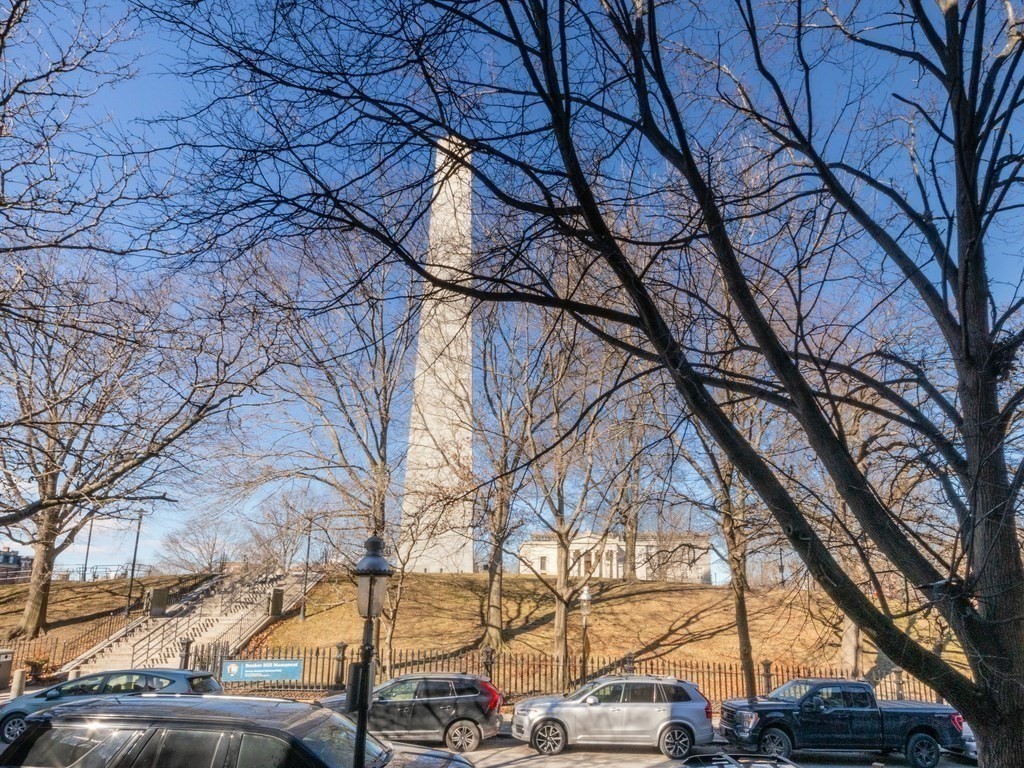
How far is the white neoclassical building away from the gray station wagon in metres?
8.33

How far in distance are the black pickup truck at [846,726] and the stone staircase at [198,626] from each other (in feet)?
52.7

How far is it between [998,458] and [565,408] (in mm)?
14492

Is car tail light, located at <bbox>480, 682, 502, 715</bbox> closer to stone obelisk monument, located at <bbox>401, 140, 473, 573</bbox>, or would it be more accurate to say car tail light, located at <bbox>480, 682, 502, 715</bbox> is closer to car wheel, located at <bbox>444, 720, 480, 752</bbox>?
car wheel, located at <bbox>444, 720, 480, 752</bbox>

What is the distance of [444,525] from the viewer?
17.2 meters

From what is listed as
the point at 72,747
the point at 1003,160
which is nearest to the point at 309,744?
the point at 72,747

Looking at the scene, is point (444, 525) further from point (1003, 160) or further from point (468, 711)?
point (1003, 160)

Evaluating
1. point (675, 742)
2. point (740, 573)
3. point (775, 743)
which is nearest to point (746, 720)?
point (775, 743)

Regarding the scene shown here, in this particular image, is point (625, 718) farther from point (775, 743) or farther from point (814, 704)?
point (814, 704)

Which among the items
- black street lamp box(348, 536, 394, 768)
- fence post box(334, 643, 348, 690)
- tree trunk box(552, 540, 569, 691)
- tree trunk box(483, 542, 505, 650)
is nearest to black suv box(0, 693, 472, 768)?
black street lamp box(348, 536, 394, 768)

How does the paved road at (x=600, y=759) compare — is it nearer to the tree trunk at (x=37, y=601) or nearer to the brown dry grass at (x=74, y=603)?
the brown dry grass at (x=74, y=603)

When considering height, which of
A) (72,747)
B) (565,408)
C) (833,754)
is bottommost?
(833,754)

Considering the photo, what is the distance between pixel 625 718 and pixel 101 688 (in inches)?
399

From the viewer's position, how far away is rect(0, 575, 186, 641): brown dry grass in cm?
2983

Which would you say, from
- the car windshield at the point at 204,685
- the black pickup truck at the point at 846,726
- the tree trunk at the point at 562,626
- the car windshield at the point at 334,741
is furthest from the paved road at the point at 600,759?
the car windshield at the point at 334,741
